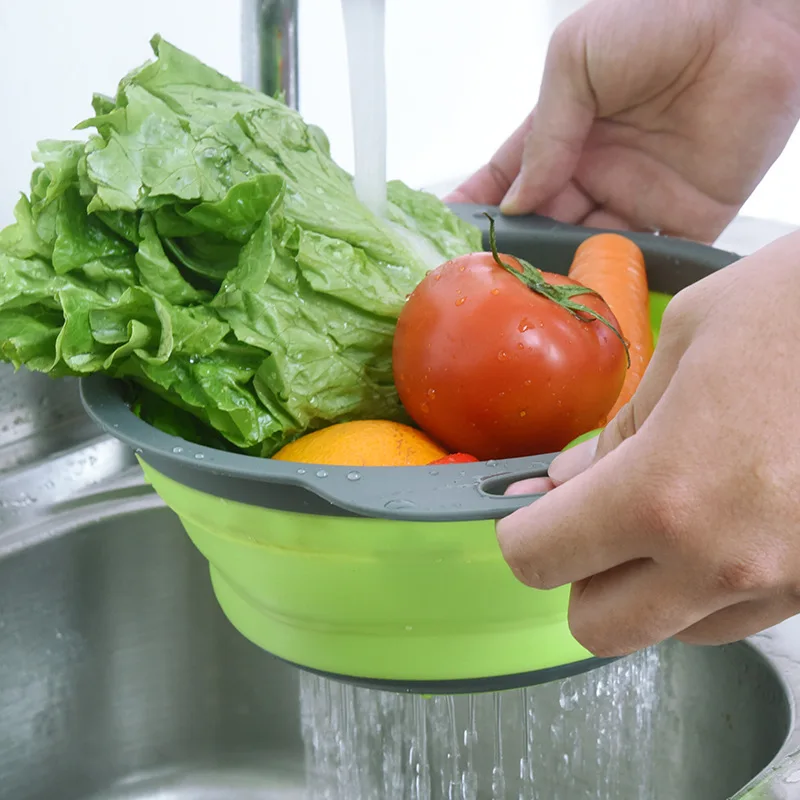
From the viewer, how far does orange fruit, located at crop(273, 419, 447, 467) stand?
0.52m

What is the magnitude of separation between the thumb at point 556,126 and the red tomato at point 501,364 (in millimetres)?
306

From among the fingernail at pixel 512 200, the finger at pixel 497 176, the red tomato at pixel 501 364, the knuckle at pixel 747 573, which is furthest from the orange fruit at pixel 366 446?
the finger at pixel 497 176

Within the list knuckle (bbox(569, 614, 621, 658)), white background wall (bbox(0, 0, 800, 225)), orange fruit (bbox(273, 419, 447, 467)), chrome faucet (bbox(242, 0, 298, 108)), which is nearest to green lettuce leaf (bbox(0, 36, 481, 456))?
orange fruit (bbox(273, 419, 447, 467))

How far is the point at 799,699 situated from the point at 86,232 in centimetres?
49

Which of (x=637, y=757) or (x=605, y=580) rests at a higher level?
(x=605, y=580)

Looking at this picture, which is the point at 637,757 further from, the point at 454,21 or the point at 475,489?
the point at 454,21

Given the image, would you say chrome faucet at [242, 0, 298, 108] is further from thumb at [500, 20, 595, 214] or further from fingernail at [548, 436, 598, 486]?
fingernail at [548, 436, 598, 486]

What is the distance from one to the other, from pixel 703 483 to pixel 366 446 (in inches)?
9.6

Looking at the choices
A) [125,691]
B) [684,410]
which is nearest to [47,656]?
[125,691]

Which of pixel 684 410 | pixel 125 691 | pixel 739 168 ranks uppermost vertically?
pixel 684 410

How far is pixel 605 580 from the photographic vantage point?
37 cm

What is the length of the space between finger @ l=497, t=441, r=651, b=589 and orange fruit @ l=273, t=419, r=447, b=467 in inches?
6.1

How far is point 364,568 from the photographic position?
48 cm

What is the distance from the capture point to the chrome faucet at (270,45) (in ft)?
2.31
